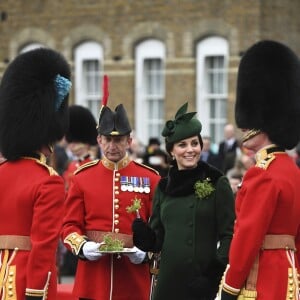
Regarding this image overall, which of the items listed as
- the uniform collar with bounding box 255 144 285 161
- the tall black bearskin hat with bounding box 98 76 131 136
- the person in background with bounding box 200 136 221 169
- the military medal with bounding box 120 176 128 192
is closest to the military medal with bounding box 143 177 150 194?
the military medal with bounding box 120 176 128 192

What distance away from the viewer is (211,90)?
2192cm

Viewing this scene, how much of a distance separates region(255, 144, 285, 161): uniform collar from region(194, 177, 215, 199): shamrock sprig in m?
0.53

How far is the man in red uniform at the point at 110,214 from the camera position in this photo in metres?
7.52

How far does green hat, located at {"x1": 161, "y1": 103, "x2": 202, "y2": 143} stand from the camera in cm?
724

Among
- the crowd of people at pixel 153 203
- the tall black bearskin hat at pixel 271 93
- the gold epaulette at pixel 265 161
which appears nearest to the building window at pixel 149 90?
the crowd of people at pixel 153 203

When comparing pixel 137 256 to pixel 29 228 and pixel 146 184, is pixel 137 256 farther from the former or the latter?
pixel 29 228

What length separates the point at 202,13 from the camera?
21.6 m

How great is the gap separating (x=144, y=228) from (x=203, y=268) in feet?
1.47

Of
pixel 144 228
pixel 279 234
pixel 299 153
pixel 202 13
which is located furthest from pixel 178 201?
pixel 202 13

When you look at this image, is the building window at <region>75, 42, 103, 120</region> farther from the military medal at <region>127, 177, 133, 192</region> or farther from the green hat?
the green hat

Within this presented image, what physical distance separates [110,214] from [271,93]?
1.49 m

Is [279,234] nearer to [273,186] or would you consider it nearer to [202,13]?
[273,186]

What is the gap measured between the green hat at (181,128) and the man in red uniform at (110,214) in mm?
415

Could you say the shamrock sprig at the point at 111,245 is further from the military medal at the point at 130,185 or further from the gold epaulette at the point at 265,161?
the gold epaulette at the point at 265,161
